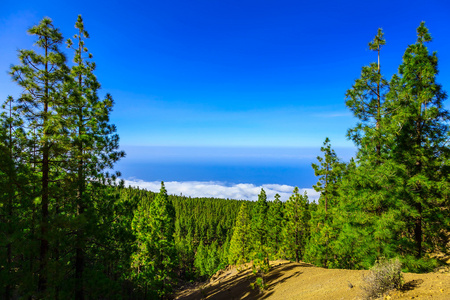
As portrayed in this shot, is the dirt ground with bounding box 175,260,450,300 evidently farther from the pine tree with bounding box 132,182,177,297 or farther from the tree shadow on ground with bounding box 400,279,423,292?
the pine tree with bounding box 132,182,177,297

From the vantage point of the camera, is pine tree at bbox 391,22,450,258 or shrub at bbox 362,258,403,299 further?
pine tree at bbox 391,22,450,258

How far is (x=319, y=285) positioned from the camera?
13211mm

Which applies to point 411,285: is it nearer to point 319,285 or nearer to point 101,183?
point 319,285

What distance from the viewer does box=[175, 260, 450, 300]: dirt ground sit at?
729 cm

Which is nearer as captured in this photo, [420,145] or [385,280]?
[385,280]

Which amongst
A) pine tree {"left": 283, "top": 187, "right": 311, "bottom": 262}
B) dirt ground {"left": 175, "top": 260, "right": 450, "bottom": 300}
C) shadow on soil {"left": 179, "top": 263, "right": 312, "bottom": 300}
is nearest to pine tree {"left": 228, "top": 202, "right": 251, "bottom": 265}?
dirt ground {"left": 175, "top": 260, "right": 450, "bottom": 300}

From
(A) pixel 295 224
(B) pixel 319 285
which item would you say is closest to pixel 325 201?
(A) pixel 295 224

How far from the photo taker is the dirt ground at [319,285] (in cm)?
729

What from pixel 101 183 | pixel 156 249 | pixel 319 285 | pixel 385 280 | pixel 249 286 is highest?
pixel 101 183

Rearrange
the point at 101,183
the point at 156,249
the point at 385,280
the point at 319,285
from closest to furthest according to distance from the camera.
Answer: the point at 385,280, the point at 101,183, the point at 319,285, the point at 156,249

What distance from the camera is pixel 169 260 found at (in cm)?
2197

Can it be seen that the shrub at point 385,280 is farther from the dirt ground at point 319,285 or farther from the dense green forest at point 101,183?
the dense green forest at point 101,183

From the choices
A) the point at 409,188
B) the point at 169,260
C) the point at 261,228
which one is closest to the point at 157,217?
the point at 169,260

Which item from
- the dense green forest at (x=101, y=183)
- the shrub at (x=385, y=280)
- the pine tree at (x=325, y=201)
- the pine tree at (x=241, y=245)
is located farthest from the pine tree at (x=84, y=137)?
the pine tree at (x=241, y=245)
